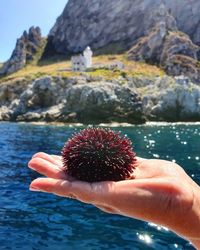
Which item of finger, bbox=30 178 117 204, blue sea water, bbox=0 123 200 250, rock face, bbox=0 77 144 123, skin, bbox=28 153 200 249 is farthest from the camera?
rock face, bbox=0 77 144 123

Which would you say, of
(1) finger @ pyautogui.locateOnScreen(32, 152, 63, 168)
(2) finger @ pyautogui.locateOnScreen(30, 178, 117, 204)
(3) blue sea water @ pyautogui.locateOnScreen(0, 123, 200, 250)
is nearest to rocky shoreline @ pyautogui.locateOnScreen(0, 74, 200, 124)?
(3) blue sea water @ pyautogui.locateOnScreen(0, 123, 200, 250)

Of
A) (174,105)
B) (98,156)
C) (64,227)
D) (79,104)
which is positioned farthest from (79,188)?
(174,105)

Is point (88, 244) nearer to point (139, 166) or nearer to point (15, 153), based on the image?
point (139, 166)

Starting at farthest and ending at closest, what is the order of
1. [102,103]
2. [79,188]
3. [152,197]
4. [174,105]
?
[174,105] → [102,103] → [79,188] → [152,197]

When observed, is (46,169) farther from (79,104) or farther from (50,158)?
(79,104)

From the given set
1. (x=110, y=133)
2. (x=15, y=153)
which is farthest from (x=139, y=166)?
(x=15, y=153)

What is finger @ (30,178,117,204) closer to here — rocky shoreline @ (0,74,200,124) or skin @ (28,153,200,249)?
skin @ (28,153,200,249)

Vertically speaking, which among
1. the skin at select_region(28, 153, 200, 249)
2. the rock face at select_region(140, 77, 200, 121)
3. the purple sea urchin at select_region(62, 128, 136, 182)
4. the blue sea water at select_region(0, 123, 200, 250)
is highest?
the purple sea urchin at select_region(62, 128, 136, 182)
